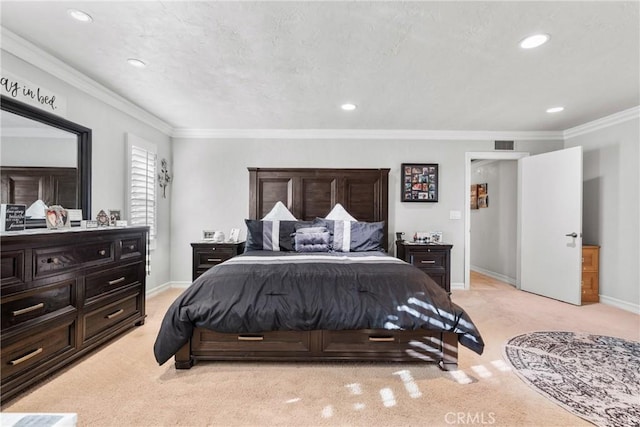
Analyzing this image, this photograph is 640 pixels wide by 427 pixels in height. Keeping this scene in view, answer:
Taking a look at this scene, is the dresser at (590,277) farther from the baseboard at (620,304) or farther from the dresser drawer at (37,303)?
the dresser drawer at (37,303)

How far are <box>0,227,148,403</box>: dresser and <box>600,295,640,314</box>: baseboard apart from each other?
229 inches

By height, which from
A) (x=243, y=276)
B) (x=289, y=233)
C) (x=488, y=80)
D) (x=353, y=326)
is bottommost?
(x=353, y=326)

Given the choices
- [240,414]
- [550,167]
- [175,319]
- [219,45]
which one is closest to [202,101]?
[219,45]

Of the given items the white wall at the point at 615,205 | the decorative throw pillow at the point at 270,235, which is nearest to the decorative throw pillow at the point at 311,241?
the decorative throw pillow at the point at 270,235

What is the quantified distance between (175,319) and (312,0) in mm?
2361

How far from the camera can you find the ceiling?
198 centimetres

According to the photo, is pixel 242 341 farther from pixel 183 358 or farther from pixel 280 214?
pixel 280 214

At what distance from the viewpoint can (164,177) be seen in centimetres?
456

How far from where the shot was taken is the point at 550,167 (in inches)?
171

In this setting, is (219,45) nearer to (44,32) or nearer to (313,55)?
(313,55)

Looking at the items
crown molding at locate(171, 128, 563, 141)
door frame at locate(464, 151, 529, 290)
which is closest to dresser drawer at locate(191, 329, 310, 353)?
crown molding at locate(171, 128, 563, 141)

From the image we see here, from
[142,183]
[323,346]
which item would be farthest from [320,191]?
[323,346]

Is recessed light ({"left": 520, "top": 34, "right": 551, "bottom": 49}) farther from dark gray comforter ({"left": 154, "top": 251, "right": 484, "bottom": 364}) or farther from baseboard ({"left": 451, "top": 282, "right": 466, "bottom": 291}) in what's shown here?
baseboard ({"left": 451, "top": 282, "right": 466, "bottom": 291})

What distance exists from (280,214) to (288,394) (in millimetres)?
2743
